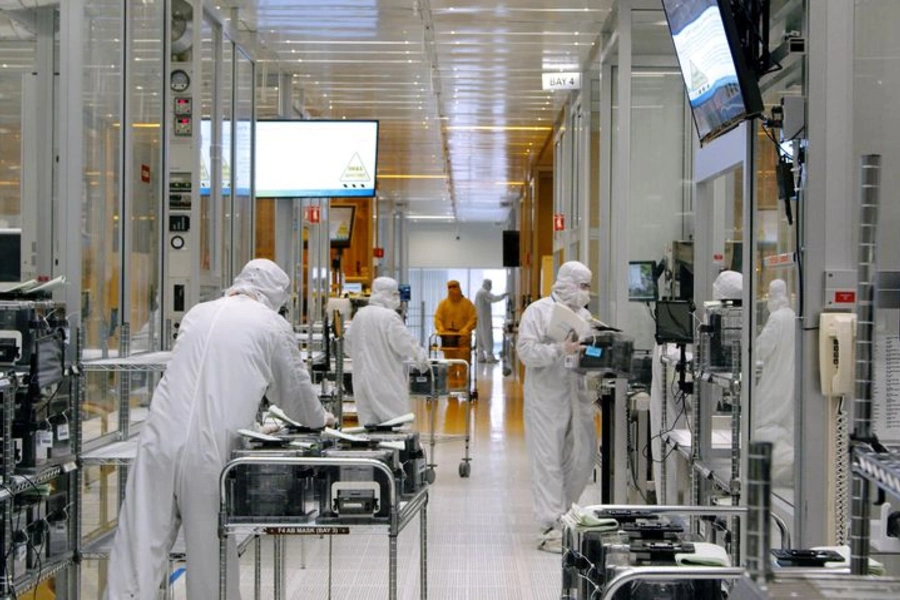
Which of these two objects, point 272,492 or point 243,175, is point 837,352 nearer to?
point 272,492

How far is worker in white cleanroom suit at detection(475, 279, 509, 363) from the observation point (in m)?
22.5

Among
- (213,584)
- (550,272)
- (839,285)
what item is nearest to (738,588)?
(839,285)

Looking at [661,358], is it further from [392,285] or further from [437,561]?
[392,285]

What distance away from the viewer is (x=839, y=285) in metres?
4.13

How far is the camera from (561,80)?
11406 mm

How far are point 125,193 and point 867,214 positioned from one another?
4533mm

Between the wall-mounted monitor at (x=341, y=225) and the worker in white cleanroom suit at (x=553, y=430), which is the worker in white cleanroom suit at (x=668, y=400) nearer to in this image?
the worker in white cleanroom suit at (x=553, y=430)

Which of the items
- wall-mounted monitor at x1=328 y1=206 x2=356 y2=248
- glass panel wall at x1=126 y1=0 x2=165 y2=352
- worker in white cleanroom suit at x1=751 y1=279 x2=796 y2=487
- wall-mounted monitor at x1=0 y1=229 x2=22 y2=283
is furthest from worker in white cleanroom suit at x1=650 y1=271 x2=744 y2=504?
wall-mounted monitor at x1=328 y1=206 x2=356 y2=248

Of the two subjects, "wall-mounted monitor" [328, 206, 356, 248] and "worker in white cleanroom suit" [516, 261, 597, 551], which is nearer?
"worker in white cleanroom suit" [516, 261, 597, 551]

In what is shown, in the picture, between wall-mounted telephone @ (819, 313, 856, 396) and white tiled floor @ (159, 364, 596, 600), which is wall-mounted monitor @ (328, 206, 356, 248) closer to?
white tiled floor @ (159, 364, 596, 600)

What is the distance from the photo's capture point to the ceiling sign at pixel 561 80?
11.4 meters

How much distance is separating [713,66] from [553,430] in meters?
3.36

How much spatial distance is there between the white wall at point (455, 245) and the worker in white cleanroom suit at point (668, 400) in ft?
94.2

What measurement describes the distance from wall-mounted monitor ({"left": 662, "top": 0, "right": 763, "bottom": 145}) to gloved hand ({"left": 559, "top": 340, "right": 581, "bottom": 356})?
2252 millimetres
